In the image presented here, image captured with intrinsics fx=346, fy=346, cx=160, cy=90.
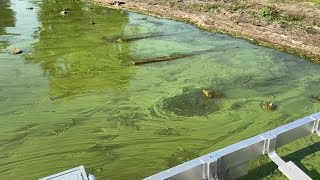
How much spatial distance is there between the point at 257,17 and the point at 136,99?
6.66m

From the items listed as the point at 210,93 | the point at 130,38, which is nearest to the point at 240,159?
the point at 210,93

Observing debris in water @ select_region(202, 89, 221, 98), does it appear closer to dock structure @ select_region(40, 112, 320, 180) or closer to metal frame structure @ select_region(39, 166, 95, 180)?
dock structure @ select_region(40, 112, 320, 180)

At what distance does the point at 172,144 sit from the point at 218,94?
195 centimetres

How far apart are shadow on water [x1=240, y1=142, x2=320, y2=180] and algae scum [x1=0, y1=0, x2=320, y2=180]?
2cm

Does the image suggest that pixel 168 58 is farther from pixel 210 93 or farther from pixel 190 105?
pixel 190 105

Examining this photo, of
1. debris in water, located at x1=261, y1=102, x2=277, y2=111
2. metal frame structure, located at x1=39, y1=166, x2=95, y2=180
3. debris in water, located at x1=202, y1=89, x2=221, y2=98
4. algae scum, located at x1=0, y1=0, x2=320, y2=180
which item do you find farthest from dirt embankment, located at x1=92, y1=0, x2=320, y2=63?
metal frame structure, located at x1=39, y1=166, x2=95, y2=180

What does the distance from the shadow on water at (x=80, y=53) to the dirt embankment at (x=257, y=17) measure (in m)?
1.90

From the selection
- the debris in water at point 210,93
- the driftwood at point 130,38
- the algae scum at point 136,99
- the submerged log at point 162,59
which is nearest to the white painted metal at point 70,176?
the algae scum at point 136,99

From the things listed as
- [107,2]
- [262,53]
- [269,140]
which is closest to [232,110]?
[269,140]

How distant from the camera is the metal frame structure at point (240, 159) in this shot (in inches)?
136

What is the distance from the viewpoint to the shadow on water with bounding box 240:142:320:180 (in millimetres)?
4590

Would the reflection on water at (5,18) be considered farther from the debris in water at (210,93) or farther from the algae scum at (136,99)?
the debris in water at (210,93)

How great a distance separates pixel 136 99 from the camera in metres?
6.64

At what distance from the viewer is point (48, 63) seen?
8391 millimetres
